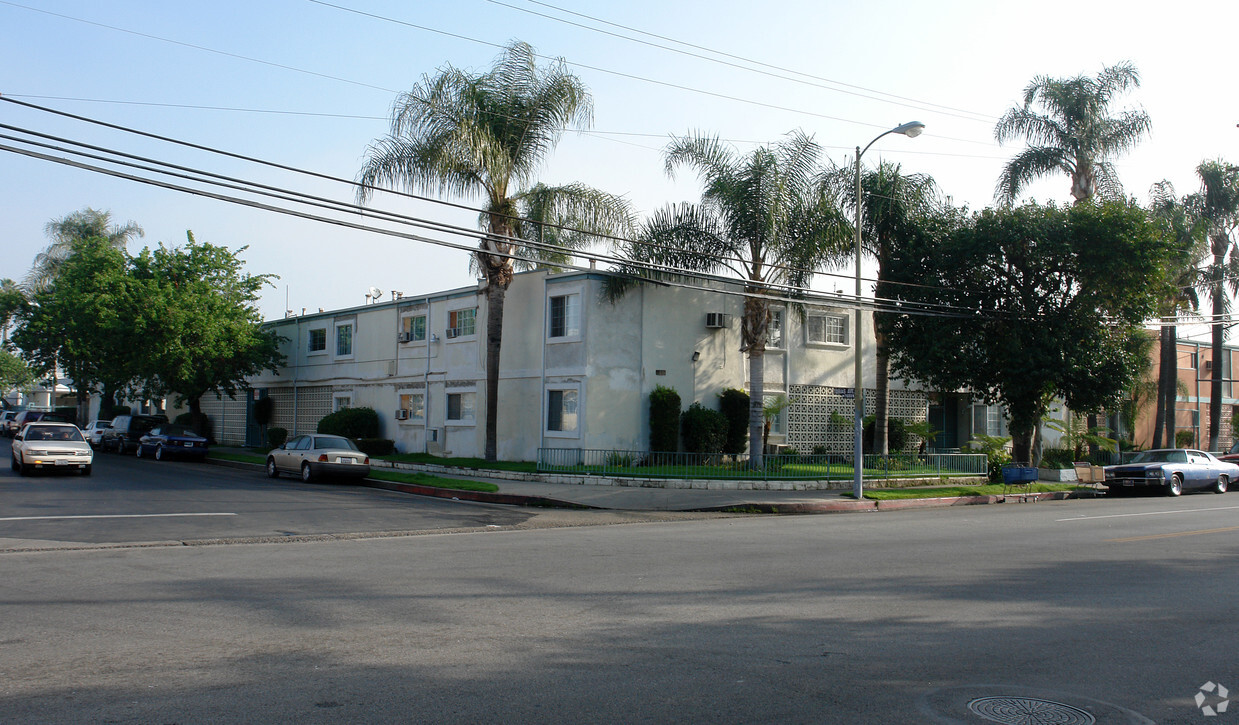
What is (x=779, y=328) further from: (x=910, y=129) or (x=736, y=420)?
(x=910, y=129)

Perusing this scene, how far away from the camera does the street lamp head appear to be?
19.9 m

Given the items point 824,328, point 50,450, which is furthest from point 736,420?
point 50,450

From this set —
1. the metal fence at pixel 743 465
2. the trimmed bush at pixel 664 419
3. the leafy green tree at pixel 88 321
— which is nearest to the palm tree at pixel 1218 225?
the metal fence at pixel 743 465

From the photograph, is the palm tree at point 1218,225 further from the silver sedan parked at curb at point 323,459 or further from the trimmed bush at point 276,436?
the trimmed bush at point 276,436

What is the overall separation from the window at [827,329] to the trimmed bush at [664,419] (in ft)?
23.0

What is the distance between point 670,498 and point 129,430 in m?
27.9

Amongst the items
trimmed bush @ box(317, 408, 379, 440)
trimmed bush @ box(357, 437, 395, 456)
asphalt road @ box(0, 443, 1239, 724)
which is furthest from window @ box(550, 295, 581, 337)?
asphalt road @ box(0, 443, 1239, 724)

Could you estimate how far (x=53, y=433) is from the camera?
82.3 ft

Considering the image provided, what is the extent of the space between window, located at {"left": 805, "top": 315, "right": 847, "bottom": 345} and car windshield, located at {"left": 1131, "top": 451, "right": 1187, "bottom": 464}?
10199mm

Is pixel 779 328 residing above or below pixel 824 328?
below

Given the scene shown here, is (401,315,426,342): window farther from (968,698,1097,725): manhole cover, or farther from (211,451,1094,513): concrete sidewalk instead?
(968,698,1097,725): manhole cover

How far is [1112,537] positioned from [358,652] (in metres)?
13.1

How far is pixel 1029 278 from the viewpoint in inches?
1100

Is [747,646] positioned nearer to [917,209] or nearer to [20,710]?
[20,710]
